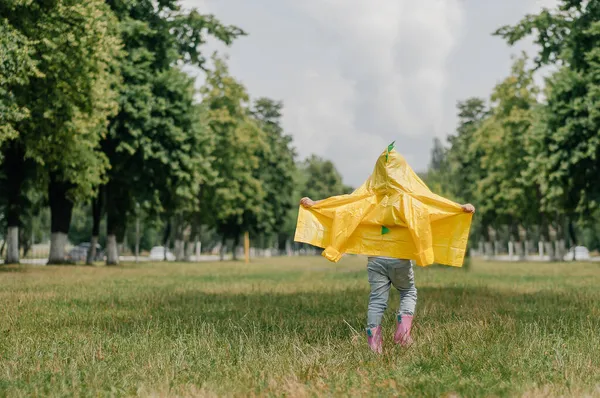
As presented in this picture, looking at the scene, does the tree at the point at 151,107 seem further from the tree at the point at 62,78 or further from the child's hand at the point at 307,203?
the child's hand at the point at 307,203

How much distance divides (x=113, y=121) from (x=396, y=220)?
2537 cm

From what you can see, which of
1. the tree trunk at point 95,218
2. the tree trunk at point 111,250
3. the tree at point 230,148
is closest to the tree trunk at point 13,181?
the tree trunk at point 95,218

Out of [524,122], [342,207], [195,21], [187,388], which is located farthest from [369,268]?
[524,122]

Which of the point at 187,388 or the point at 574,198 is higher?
the point at 574,198

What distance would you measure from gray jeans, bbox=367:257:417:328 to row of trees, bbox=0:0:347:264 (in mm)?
13702

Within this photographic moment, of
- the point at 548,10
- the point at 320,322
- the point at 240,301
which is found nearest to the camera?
the point at 320,322

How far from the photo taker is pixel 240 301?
1269 cm

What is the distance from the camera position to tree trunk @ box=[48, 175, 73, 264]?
1235 inches

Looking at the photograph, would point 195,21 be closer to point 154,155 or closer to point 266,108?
point 154,155

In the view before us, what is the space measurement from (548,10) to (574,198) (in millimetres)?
8767

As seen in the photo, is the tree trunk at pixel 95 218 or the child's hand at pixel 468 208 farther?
the tree trunk at pixel 95 218

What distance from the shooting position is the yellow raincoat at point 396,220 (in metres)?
7.18

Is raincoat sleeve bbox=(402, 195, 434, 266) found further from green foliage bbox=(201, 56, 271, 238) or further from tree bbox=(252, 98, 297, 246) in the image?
tree bbox=(252, 98, 297, 246)

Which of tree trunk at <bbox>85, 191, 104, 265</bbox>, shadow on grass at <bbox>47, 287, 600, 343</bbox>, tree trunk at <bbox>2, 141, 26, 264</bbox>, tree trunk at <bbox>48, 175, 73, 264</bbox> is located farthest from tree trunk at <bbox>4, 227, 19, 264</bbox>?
shadow on grass at <bbox>47, 287, 600, 343</bbox>
